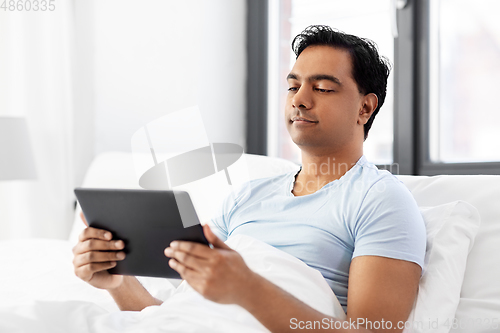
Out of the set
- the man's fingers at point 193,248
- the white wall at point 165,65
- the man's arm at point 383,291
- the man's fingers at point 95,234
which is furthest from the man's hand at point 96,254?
the white wall at point 165,65

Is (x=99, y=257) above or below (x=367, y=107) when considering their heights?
below

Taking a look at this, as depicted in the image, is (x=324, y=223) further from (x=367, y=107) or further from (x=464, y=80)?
(x=464, y=80)

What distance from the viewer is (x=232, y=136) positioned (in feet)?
7.80

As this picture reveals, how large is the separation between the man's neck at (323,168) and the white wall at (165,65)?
3.84 feet

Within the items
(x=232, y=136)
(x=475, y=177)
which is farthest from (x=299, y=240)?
(x=232, y=136)

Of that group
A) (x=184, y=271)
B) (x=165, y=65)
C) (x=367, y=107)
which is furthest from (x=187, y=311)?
(x=165, y=65)

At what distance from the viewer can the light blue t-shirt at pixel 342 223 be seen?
853mm

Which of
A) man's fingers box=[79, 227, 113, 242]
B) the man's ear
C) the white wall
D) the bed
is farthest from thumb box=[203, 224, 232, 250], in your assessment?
the white wall

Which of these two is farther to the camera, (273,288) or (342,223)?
(342,223)

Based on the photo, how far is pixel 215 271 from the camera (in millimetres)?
676

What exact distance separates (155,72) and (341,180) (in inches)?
55.2

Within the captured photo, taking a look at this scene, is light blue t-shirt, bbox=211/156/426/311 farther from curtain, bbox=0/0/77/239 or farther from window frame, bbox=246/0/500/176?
curtain, bbox=0/0/77/239

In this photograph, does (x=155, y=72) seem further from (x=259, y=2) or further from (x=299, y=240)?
(x=299, y=240)

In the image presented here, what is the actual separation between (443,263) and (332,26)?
149 centimetres
